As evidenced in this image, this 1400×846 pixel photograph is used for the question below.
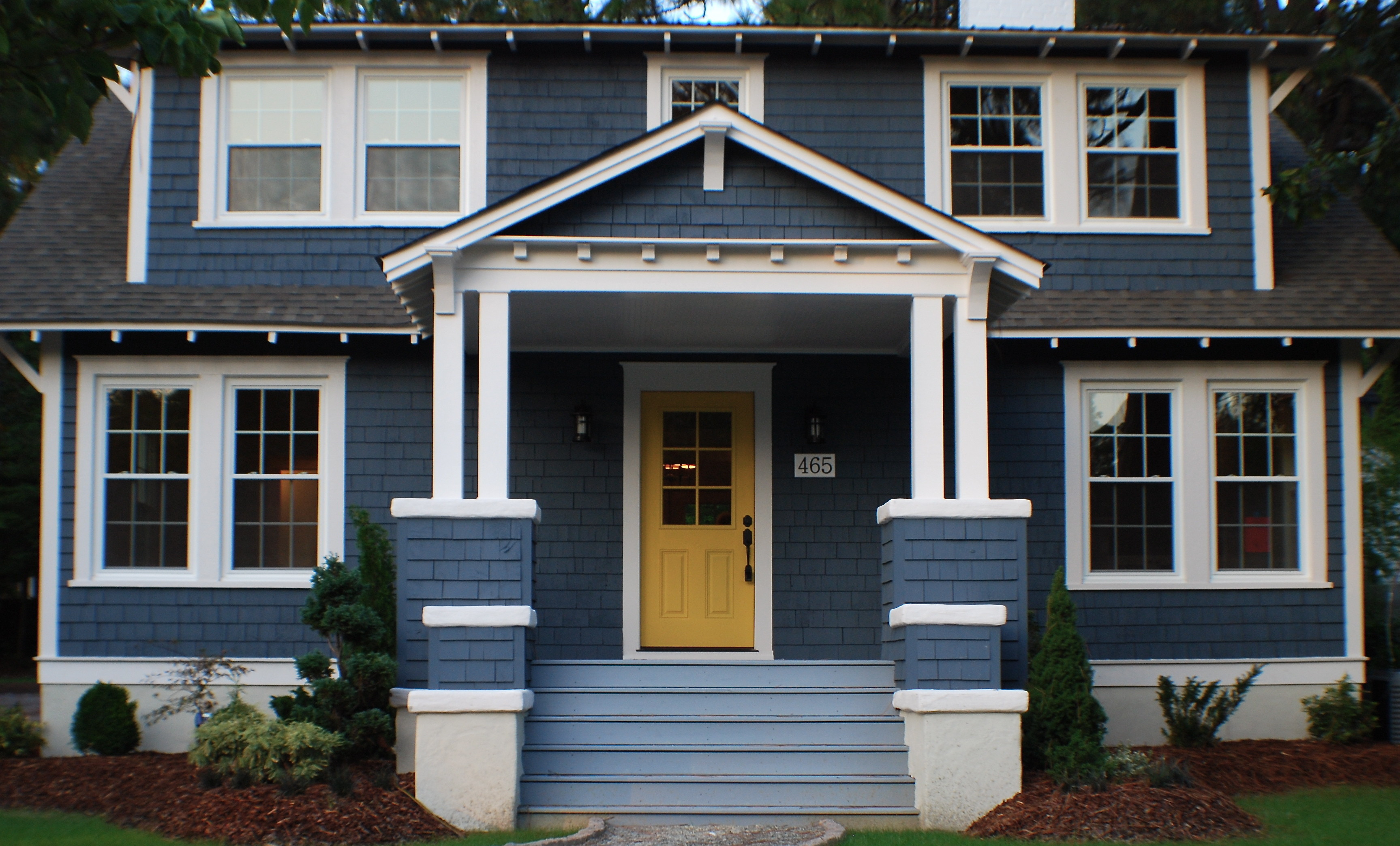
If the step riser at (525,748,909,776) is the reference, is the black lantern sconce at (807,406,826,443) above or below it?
above

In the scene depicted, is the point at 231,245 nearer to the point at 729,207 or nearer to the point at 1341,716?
the point at 729,207

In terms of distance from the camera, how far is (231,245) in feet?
28.3

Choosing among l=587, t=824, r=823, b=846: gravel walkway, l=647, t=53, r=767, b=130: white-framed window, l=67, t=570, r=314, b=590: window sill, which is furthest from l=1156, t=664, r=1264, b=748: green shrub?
l=67, t=570, r=314, b=590: window sill

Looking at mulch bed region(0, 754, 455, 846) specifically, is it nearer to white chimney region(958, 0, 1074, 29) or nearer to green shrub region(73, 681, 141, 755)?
green shrub region(73, 681, 141, 755)

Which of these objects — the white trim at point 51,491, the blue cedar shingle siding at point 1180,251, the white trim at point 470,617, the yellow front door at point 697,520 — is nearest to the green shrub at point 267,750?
the white trim at point 470,617

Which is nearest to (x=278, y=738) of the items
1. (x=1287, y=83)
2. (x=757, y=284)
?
(x=757, y=284)

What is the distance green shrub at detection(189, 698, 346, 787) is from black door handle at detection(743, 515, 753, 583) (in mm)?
3335

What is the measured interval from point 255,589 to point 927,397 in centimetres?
522

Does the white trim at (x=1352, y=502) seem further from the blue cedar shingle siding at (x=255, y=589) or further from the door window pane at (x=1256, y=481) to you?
the blue cedar shingle siding at (x=255, y=589)

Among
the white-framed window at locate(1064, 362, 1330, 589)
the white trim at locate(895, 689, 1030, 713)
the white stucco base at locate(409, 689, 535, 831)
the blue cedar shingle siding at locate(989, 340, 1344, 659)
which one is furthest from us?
the white-framed window at locate(1064, 362, 1330, 589)

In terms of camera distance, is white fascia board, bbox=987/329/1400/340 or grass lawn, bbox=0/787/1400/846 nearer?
grass lawn, bbox=0/787/1400/846

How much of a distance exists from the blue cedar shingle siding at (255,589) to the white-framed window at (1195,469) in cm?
515

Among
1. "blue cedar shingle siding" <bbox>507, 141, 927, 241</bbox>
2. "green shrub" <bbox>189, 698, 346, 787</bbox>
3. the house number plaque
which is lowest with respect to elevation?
"green shrub" <bbox>189, 698, 346, 787</bbox>

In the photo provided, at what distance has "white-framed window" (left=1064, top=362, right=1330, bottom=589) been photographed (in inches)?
332
